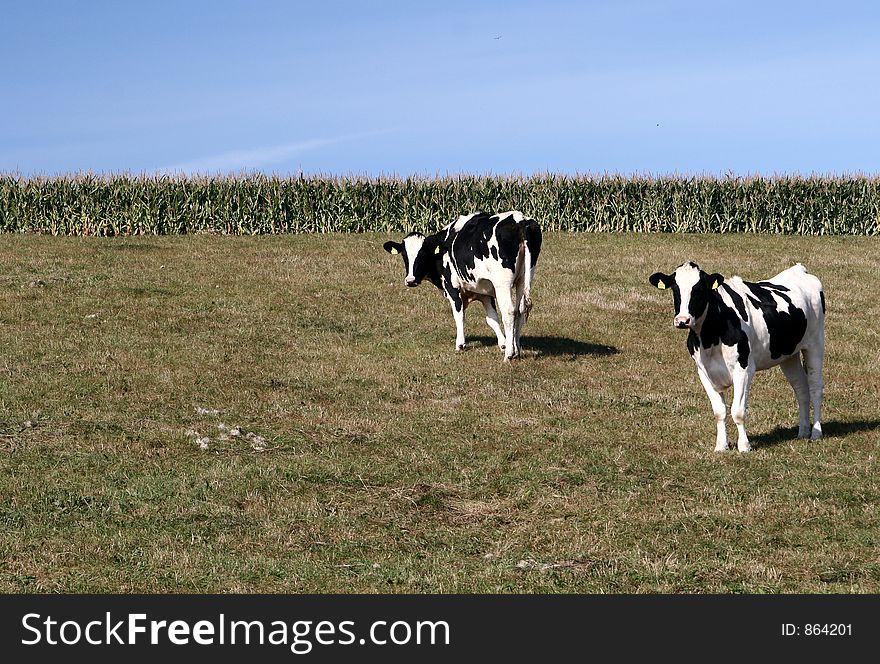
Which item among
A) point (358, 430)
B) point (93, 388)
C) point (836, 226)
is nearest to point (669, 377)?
point (358, 430)

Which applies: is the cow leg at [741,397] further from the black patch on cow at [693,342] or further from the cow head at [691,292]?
the cow head at [691,292]

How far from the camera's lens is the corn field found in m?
46.0

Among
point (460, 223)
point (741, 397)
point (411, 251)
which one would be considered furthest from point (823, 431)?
point (411, 251)

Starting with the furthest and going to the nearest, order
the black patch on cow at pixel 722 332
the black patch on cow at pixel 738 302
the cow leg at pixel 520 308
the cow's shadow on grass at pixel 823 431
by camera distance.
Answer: the cow leg at pixel 520 308
the cow's shadow on grass at pixel 823 431
the black patch on cow at pixel 738 302
the black patch on cow at pixel 722 332

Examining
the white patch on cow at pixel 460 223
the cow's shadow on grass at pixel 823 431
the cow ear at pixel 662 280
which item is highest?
the white patch on cow at pixel 460 223

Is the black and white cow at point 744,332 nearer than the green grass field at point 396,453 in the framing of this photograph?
No

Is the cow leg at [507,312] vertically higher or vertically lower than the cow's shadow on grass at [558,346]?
higher

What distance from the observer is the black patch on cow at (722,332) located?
15305mm

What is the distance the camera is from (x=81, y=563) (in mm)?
11633

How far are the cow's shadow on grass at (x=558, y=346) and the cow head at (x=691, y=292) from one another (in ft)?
29.1

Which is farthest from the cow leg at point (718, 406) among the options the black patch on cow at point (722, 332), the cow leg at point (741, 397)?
the black patch on cow at point (722, 332)

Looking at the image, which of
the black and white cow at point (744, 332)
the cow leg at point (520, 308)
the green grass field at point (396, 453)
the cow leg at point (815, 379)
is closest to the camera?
the green grass field at point (396, 453)

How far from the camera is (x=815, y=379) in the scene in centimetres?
1681

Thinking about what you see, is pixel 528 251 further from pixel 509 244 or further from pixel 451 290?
pixel 451 290
